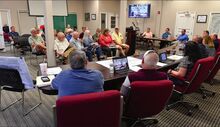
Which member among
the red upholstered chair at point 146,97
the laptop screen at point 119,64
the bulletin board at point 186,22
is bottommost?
the red upholstered chair at point 146,97

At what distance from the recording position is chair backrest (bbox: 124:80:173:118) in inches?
64.6

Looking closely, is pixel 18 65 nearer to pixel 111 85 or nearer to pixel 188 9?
pixel 111 85

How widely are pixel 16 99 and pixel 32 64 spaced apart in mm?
2726

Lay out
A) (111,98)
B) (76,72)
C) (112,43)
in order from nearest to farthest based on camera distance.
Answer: (111,98), (76,72), (112,43)

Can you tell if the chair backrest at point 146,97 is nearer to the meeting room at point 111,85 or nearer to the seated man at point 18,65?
the meeting room at point 111,85

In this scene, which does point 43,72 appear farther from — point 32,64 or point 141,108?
point 32,64

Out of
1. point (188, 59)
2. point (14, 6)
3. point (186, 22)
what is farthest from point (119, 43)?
point (14, 6)

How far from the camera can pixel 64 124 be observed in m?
1.35

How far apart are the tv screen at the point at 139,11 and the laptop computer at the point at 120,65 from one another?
7.55 m

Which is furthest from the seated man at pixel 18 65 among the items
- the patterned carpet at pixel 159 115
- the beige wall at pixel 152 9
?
the beige wall at pixel 152 9

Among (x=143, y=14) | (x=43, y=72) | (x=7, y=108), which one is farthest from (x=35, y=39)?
(x=143, y=14)

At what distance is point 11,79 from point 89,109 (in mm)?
1563

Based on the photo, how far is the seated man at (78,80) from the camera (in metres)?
1.44

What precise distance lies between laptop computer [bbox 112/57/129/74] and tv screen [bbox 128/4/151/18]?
755 cm
